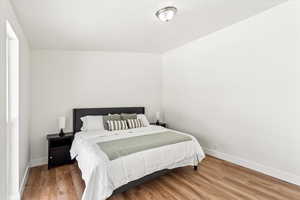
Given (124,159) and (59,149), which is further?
(59,149)

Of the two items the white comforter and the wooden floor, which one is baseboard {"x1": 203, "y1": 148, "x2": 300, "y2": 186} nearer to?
the wooden floor

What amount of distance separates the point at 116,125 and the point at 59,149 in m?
1.16

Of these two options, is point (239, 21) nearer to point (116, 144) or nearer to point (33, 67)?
point (116, 144)

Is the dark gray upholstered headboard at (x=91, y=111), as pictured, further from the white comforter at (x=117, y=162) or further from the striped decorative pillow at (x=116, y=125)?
the white comforter at (x=117, y=162)

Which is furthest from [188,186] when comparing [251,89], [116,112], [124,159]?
[116,112]

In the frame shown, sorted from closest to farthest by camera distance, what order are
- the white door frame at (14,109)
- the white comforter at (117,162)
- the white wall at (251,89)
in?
1. the white comforter at (117,162)
2. the white door frame at (14,109)
3. the white wall at (251,89)

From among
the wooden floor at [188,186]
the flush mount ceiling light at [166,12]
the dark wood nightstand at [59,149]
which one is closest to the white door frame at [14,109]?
the wooden floor at [188,186]

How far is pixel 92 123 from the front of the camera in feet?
11.6

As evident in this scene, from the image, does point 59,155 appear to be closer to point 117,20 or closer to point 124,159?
point 124,159

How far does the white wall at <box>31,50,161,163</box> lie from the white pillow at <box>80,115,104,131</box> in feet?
1.46

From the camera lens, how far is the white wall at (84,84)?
3.51 m

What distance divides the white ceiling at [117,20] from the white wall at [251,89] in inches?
13.1

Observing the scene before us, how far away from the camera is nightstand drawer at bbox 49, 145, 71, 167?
3.18 m

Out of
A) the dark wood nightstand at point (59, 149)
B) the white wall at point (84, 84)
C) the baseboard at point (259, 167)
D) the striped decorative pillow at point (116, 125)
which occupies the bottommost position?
the baseboard at point (259, 167)
